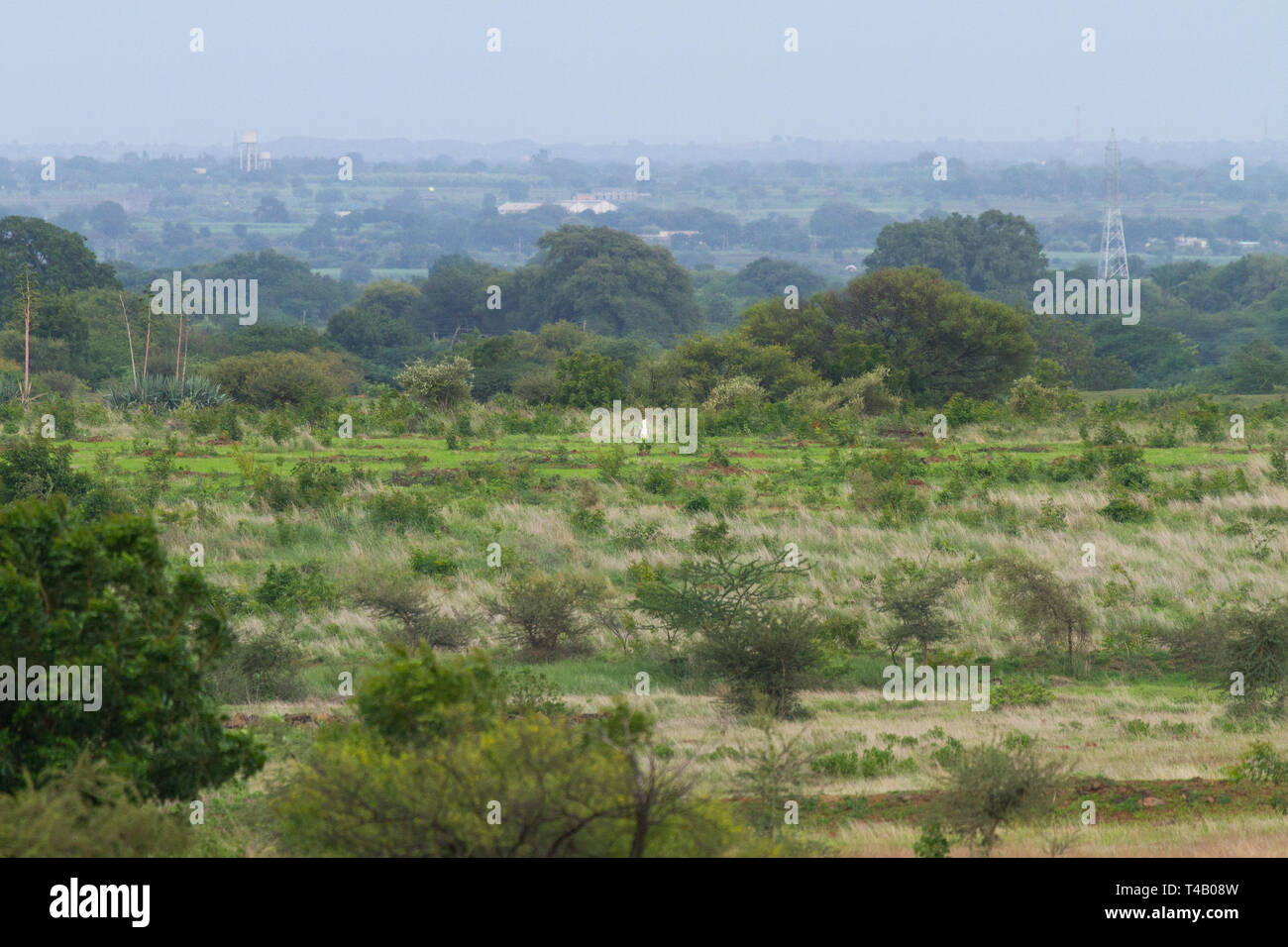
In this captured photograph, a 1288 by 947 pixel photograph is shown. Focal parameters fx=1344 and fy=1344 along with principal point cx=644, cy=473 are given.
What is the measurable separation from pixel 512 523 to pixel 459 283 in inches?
2642

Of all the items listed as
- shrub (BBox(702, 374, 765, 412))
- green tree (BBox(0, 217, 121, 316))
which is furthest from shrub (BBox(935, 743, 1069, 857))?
green tree (BBox(0, 217, 121, 316))

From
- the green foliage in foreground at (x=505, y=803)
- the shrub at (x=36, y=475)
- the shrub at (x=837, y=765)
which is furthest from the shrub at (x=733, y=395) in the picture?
the green foliage in foreground at (x=505, y=803)

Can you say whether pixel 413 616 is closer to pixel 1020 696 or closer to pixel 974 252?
pixel 1020 696

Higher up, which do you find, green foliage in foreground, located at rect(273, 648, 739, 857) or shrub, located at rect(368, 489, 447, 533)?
green foliage in foreground, located at rect(273, 648, 739, 857)

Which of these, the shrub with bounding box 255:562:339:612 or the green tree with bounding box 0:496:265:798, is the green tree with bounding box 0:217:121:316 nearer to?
the shrub with bounding box 255:562:339:612

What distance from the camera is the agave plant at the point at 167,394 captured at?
32.5 meters

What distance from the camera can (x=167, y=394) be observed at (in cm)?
3259

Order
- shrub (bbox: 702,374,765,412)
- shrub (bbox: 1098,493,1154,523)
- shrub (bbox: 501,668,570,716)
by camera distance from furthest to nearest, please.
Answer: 1. shrub (bbox: 702,374,765,412)
2. shrub (bbox: 1098,493,1154,523)
3. shrub (bbox: 501,668,570,716)

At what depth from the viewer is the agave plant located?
32.5 metres

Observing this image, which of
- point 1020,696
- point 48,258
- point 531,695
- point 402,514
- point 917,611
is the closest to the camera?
point 531,695

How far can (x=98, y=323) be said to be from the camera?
167ft

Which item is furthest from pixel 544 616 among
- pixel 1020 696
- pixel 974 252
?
pixel 974 252

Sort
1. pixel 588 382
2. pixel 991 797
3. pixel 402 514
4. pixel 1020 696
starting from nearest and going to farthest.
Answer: pixel 991 797
pixel 1020 696
pixel 402 514
pixel 588 382

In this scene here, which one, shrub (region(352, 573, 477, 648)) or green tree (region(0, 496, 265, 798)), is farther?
shrub (region(352, 573, 477, 648))
